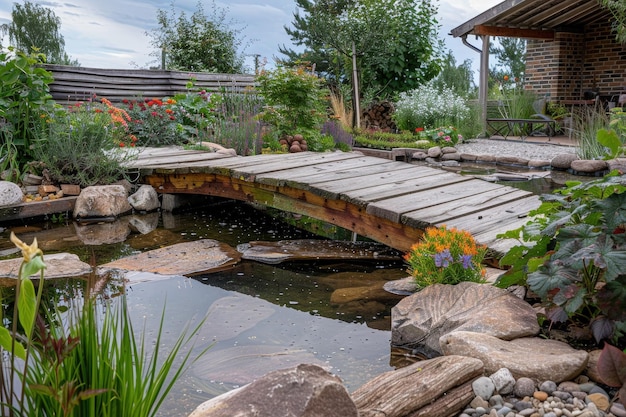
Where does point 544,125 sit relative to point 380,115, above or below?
below

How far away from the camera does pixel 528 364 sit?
8.18ft

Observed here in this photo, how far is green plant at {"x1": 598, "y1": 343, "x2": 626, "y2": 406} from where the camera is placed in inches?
85.0

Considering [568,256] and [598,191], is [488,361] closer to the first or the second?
[568,256]

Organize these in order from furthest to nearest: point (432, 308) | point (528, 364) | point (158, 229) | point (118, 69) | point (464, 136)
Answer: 1. point (464, 136)
2. point (118, 69)
3. point (158, 229)
4. point (432, 308)
5. point (528, 364)

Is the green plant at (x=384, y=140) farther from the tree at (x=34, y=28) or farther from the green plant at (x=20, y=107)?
the tree at (x=34, y=28)

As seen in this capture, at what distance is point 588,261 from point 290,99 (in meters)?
6.75

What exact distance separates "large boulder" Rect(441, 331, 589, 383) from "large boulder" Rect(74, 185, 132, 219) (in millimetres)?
4816

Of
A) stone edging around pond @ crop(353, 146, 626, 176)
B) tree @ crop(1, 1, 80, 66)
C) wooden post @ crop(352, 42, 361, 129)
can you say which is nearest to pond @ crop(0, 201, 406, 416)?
stone edging around pond @ crop(353, 146, 626, 176)

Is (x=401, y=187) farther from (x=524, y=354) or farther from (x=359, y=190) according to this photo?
(x=524, y=354)

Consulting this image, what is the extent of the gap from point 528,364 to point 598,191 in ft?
2.83

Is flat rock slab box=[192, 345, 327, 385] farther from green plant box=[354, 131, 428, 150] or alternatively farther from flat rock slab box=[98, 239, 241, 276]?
green plant box=[354, 131, 428, 150]

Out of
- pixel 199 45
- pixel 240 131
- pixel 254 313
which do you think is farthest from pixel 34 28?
pixel 254 313

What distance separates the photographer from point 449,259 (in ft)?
11.6

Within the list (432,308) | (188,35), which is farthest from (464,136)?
(432,308)
